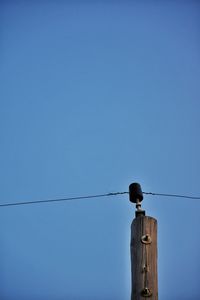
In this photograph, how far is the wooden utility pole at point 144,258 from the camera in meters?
3.01

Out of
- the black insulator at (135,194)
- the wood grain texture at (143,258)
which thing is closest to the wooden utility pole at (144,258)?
the wood grain texture at (143,258)

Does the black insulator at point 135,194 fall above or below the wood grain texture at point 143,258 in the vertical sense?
above

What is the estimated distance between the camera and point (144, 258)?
10.1 ft

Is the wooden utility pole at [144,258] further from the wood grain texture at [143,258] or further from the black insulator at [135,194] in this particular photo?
the black insulator at [135,194]

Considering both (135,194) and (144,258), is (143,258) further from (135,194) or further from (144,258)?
(135,194)

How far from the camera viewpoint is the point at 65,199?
22.7ft

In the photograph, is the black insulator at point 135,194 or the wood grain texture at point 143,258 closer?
the wood grain texture at point 143,258

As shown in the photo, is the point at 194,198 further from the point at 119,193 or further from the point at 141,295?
the point at 141,295

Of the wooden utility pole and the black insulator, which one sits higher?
the black insulator

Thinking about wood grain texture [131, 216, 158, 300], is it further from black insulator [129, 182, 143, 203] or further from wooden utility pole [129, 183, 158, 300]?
black insulator [129, 182, 143, 203]

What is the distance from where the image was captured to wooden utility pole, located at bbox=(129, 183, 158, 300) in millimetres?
3010

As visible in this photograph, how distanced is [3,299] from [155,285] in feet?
264

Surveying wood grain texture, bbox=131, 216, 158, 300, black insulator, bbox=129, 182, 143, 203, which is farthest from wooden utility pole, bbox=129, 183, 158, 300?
black insulator, bbox=129, 182, 143, 203

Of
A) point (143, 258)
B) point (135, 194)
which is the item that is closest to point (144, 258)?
point (143, 258)
